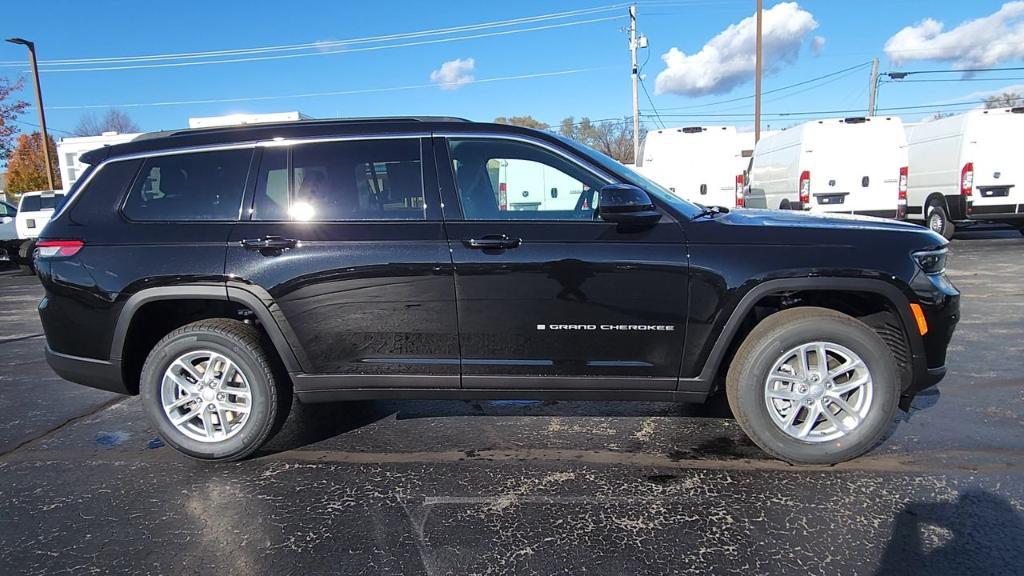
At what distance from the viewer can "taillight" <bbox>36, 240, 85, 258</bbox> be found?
3.48m

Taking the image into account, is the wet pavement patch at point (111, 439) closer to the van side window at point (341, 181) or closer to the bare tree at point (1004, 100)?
the van side window at point (341, 181)

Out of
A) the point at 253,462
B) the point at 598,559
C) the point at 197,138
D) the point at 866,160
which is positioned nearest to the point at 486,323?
the point at 598,559

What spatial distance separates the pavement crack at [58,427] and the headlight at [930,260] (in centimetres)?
544

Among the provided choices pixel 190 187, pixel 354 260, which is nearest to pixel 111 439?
pixel 190 187

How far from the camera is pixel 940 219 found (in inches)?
548

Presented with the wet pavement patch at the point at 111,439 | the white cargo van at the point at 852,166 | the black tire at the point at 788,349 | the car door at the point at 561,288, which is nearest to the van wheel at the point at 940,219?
the white cargo van at the point at 852,166

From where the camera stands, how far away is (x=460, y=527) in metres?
2.79

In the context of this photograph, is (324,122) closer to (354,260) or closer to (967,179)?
(354,260)

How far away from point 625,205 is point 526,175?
0.75m

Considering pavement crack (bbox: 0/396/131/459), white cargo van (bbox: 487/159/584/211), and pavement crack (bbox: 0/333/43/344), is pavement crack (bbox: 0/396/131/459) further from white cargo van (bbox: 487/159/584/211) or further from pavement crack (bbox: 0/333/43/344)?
Answer: pavement crack (bbox: 0/333/43/344)

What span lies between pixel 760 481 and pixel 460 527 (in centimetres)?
156

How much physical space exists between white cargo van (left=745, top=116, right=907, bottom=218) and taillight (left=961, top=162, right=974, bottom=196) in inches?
55.6

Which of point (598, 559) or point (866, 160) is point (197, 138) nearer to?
point (598, 559)

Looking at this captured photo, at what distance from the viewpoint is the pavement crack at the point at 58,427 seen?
12.7 feet
